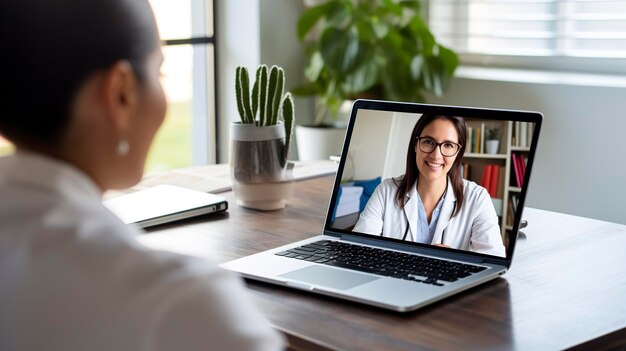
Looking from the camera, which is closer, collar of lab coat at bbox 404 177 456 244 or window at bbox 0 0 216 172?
collar of lab coat at bbox 404 177 456 244

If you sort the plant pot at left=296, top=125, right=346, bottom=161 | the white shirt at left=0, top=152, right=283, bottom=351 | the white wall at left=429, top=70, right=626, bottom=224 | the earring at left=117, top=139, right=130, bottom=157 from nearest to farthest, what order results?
the white shirt at left=0, top=152, right=283, bottom=351
the earring at left=117, top=139, right=130, bottom=157
the white wall at left=429, top=70, right=626, bottom=224
the plant pot at left=296, top=125, right=346, bottom=161

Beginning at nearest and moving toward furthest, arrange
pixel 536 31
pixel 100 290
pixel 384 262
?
pixel 100 290 < pixel 384 262 < pixel 536 31

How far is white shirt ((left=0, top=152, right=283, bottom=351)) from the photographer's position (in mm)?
668

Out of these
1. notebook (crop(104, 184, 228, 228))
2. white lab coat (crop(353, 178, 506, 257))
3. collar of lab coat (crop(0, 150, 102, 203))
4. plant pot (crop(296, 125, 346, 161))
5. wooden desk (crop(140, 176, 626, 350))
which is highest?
collar of lab coat (crop(0, 150, 102, 203))

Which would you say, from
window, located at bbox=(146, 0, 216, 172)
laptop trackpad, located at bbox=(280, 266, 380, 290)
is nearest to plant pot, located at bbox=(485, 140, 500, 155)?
laptop trackpad, located at bbox=(280, 266, 380, 290)

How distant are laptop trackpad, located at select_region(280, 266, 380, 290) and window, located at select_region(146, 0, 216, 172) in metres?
2.58

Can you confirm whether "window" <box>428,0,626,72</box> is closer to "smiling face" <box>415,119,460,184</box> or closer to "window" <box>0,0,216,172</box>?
"window" <box>0,0,216,172</box>

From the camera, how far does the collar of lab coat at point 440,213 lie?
153cm

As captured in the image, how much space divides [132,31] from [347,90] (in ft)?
9.81

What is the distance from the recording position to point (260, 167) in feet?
6.44

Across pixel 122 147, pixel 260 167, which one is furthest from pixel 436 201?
pixel 122 147

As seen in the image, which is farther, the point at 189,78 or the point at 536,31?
the point at 189,78

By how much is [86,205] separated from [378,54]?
10.2 ft

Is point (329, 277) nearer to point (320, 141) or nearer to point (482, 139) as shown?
point (482, 139)
